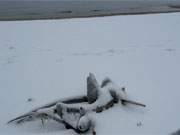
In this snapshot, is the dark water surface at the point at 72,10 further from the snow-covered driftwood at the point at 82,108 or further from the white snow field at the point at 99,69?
the snow-covered driftwood at the point at 82,108

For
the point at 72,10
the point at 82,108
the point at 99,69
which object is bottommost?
the point at 82,108

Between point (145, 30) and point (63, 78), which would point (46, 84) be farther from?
point (145, 30)

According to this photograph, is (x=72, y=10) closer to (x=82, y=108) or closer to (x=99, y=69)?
(x=99, y=69)

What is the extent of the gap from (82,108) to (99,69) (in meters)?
4.13

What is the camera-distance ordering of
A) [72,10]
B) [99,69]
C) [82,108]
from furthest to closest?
[72,10] < [99,69] < [82,108]

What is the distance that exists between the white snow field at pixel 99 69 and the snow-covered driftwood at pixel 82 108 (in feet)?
0.57

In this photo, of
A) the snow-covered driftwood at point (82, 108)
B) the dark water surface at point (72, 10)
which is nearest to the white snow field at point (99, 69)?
the snow-covered driftwood at point (82, 108)

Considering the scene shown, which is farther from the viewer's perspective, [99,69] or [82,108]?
[99,69]

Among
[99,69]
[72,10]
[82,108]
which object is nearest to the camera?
[82,108]

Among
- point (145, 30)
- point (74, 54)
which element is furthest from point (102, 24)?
point (74, 54)

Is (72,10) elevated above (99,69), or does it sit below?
above

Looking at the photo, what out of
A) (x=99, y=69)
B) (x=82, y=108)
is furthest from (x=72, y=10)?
(x=82, y=108)

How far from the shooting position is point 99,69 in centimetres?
996

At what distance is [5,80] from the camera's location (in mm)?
9336
